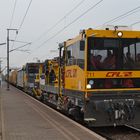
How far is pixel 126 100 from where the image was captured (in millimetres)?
14141

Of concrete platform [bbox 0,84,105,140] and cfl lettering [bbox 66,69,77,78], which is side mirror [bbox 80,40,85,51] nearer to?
cfl lettering [bbox 66,69,77,78]

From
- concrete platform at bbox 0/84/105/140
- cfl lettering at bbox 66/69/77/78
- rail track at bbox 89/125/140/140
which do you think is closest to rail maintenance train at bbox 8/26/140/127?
cfl lettering at bbox 66/69/77/78

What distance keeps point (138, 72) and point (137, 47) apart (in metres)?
0.80

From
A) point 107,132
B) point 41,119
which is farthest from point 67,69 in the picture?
point 107,132

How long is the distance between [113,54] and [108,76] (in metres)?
0.73

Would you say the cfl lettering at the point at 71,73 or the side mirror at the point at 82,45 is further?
the cfl lettering at the point at 71,73

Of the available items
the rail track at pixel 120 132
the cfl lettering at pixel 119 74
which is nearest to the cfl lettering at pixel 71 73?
the cfl lettering at pixel 119 74

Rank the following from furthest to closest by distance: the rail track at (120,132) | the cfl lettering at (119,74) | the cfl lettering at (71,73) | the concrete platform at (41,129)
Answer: the cfl lettering at (71,73)
the cfl lettering at (119,74)
the rail track at (120,132)
the concrete platform at (41,129)

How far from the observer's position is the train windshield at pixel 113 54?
14.2 meters

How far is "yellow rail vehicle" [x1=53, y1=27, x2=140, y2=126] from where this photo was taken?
13.9 m

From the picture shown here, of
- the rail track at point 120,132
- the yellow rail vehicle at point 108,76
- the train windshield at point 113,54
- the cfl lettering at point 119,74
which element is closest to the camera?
the rail track at point 120,132

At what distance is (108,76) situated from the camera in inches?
562

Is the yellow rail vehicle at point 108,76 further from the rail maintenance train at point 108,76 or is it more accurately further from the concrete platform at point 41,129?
the concrete platform at point 41,129

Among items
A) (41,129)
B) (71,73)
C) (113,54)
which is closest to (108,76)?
(113,54)
